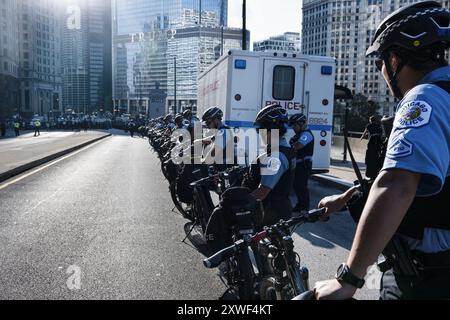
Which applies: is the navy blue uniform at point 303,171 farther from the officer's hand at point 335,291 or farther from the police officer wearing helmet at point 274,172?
the officer's hand at point 335,291

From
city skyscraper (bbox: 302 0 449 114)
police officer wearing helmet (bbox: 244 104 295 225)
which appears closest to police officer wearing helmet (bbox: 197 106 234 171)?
police officer wearing helmet (bbox: 244 104 295 225)

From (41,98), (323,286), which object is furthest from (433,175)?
(41,98)

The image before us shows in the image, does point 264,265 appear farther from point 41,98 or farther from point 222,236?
point 41,98

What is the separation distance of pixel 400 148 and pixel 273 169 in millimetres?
2410

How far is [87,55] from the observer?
6585 inches

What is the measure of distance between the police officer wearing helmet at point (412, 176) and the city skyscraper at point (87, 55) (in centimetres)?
16220

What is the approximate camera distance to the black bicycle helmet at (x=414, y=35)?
1.76 m

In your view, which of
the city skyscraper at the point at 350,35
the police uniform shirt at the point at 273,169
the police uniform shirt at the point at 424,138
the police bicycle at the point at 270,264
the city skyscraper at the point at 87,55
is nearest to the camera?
the police uniform shirt at the point at 424,138

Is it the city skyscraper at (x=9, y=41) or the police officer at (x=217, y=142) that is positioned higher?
the city skyscraper at (x=9, y=41)

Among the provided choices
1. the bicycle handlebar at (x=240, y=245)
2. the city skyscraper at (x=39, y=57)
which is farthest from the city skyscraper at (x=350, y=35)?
the bicycle handlebar at (x=240, y=245)

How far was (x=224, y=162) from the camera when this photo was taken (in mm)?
6230

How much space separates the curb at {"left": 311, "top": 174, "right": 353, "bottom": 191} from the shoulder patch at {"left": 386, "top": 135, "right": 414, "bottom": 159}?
30.2 ft

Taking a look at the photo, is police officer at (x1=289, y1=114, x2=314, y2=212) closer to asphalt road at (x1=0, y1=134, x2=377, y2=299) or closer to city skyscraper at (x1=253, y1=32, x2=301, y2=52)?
asphalt road at (x1=0, y1=134, x2=377, y2=299)
